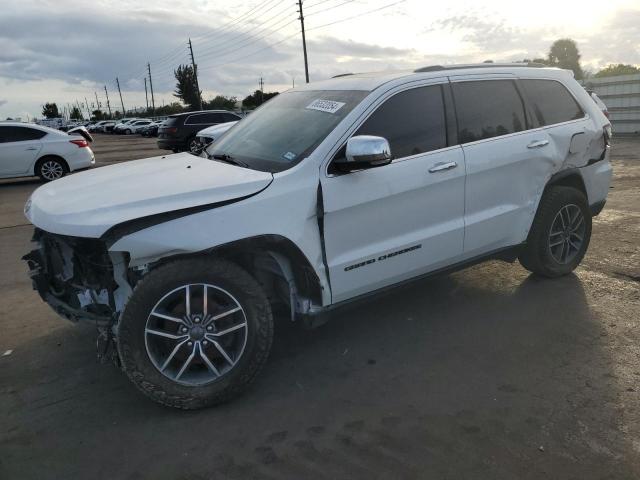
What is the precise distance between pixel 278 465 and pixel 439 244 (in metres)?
1.90

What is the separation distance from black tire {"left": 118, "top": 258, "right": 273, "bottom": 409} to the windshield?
75cm

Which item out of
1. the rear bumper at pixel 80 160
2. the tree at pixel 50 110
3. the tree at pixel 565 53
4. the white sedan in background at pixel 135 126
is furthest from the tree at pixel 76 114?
the rear bumper at pixel 80 160

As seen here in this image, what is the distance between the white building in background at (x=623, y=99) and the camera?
1711 cm

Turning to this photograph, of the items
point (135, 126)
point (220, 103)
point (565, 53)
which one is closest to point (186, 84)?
point (220, 103)

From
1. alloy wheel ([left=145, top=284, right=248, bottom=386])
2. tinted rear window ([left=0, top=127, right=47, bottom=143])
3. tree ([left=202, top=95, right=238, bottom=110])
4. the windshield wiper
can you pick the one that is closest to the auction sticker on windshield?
the windshield wiper

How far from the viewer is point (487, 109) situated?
13.4ft

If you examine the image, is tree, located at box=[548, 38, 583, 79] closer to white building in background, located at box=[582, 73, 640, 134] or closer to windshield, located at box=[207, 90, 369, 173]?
white building in background, located at box=[582, 73, 640, 134]

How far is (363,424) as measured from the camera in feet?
9.45

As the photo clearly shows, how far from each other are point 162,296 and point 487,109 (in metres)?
2.76

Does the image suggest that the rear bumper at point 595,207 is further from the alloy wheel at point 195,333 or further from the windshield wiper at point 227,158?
the alloy wheel at point 195,333

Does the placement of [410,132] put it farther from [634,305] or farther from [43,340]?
[43,340]

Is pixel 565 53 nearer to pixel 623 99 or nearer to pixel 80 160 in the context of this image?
pixel 623 99

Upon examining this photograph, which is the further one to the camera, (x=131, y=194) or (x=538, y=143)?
(x=538, y=143)

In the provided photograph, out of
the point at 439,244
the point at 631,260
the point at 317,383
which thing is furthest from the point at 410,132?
the point at 631,260
